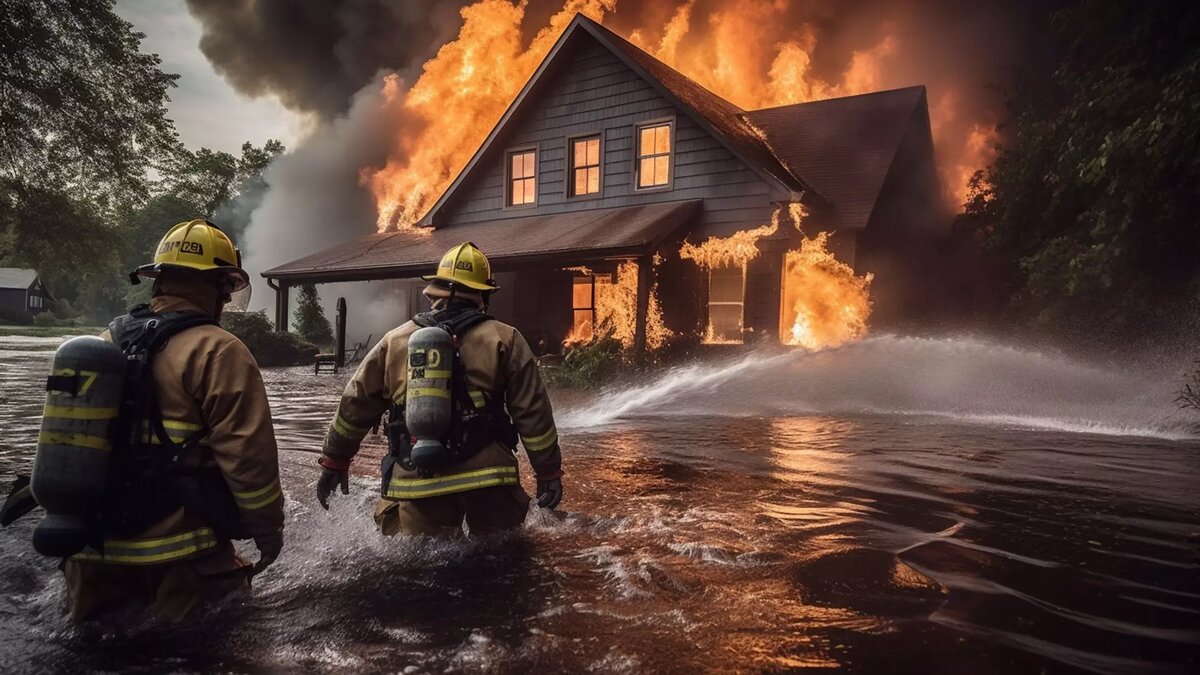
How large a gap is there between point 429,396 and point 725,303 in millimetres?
13068

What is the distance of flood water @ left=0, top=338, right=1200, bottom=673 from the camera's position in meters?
2.89

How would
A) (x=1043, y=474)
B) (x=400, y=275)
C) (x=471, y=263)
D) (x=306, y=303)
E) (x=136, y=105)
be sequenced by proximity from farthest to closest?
1. (x=306, y=303)
2. (x=136, y=105)
3. (x=400, y=275)
4. (x=1043, y=474)
5. (x=471, y=263)

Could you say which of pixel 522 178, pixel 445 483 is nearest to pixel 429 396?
pixel 445 483

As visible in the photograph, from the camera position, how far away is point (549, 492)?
407 cm

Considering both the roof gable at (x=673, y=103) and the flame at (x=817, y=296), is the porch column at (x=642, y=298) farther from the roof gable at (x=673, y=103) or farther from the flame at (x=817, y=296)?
the flame at (x=817, y=296)

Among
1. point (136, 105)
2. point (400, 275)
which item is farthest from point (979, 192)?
point (136, 105)

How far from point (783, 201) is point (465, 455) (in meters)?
11.5

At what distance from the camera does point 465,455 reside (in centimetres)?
385

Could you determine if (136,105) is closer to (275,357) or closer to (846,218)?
(275,357)

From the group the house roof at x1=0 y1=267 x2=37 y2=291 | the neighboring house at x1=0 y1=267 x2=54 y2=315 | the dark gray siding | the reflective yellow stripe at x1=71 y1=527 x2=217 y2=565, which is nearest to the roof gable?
the dark gray siding

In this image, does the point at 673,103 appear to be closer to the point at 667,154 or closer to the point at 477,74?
the point at 667,154

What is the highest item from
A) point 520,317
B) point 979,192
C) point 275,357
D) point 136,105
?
point 136,105

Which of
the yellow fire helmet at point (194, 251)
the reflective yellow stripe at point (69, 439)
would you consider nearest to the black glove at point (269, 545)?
the reflective yellow stripe at point (69, 439)

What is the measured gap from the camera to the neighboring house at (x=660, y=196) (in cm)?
1502
